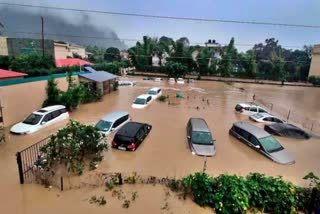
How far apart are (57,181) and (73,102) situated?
1211 centimetres

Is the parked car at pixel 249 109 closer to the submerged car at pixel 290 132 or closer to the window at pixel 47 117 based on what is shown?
the submerged car at pixel 290 132

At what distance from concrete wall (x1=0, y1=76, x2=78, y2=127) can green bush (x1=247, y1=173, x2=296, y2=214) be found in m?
15.8

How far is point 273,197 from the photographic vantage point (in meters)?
8.31

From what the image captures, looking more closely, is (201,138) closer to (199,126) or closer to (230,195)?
(199,126)

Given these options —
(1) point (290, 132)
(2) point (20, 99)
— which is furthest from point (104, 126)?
(1) point (290, 132)

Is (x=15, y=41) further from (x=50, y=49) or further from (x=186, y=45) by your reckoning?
(x=186, y=45)

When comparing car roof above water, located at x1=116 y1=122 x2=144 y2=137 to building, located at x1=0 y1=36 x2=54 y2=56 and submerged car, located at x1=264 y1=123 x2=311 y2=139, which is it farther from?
building, located at x1=0 y1=36 x2=54 y2=56

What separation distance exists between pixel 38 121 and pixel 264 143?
14267 mm

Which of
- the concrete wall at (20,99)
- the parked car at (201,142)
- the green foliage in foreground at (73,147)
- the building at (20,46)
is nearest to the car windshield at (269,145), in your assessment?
the parked car at (201,142)

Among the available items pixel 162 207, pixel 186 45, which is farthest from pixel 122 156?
pixel 186 45

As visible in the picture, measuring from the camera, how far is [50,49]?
114 feet

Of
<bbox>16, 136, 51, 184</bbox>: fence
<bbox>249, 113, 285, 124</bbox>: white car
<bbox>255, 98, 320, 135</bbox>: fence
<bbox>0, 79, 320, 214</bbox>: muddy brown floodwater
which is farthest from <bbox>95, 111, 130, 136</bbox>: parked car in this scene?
<bbox>255, 98, 320, 135</bbox>: fence

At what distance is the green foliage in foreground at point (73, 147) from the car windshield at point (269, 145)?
9.07m

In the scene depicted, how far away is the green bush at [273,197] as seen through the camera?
8227mm
